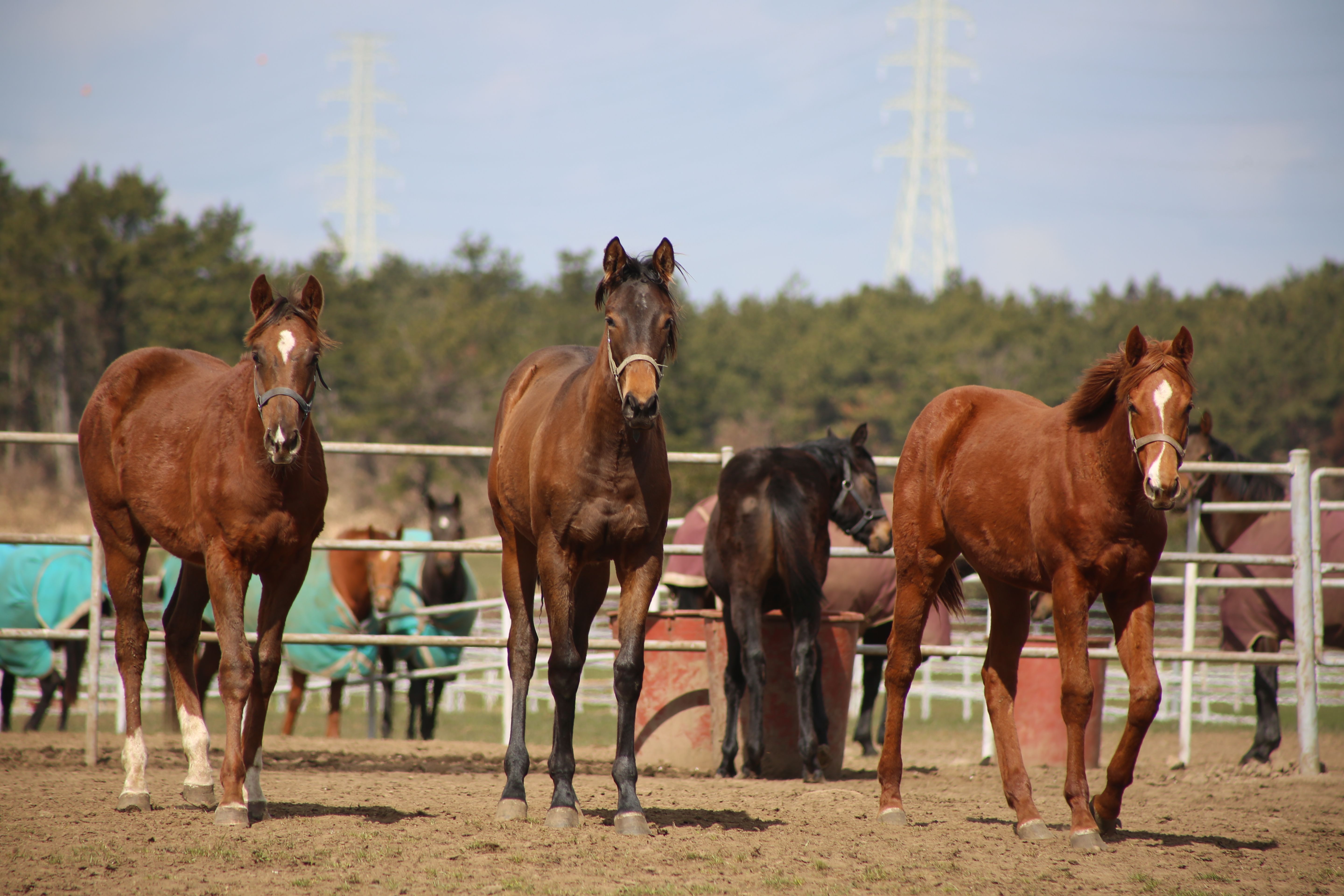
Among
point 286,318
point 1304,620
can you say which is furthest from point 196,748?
point 1304,620

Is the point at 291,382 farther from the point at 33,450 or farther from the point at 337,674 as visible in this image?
the point at 33,450

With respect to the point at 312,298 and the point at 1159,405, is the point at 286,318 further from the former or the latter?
the point at 1159,405

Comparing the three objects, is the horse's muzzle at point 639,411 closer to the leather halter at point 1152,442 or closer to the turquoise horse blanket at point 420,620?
the leather halter at point 1152,442

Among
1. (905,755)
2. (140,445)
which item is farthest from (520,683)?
(905,755)

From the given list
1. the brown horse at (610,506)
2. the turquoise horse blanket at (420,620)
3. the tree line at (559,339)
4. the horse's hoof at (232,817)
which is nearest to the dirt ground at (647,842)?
the horse's hoof at (232,817)

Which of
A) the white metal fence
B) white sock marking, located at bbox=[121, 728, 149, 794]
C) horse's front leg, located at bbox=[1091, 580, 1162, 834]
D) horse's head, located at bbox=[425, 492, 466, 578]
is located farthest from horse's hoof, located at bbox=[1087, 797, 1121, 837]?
horse's head, located at bbox=[425, 492, 466, 578]

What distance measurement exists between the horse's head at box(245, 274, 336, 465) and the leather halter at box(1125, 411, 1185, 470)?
3136 millimetres

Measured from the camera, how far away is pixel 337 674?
1085 centimetres

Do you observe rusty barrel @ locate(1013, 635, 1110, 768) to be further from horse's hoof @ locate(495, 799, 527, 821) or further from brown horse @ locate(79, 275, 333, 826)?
brown horse @ locate(79, 275, 333, 826)

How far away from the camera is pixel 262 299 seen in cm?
464

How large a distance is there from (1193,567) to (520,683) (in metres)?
5.21

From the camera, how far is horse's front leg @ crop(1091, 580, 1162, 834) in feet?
14.0

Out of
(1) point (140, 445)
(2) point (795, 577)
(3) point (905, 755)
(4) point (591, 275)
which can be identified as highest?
(4) point (591, 275)

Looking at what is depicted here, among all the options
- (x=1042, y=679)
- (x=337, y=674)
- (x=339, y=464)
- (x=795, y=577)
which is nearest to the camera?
(x=795, y=577)
